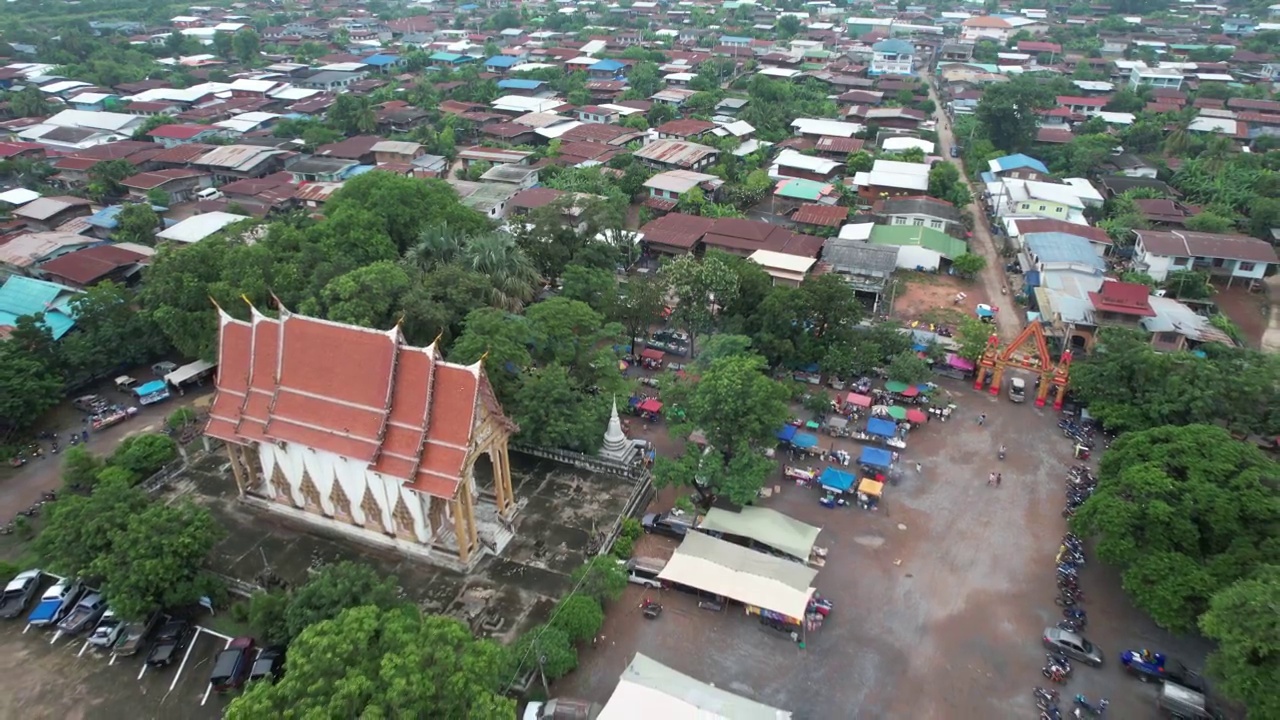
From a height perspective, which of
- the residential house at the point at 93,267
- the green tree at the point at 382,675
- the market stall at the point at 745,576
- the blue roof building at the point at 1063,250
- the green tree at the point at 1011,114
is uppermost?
the green tree at the point at 1011,114

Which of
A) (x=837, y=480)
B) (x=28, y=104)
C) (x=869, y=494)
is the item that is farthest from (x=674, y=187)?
(x=28, y=104)

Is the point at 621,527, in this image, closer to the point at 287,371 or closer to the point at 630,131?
the point at 287,371

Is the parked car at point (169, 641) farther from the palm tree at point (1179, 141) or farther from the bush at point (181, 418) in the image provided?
the palm tree at point (1179, 141)

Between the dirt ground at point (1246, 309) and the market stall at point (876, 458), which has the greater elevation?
the dirt ground at point (1246, 309)

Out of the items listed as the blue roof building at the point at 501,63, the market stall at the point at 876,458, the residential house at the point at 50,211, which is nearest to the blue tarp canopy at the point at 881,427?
the market stall at the point at 876,458

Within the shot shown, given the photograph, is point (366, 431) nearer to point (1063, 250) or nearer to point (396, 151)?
point (1063, 250)

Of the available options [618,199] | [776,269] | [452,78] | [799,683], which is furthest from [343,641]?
[452,78]
